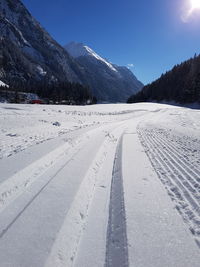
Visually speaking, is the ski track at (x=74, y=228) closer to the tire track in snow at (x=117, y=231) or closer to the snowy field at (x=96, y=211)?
the snowy field at (x=96, y=211)

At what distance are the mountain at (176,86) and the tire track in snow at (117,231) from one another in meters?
84.9

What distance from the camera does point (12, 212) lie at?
363cm

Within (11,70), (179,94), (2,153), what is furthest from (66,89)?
(11,70)

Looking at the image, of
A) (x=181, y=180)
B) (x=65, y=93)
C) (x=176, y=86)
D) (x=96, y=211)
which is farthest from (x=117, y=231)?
(x=176, y=86)

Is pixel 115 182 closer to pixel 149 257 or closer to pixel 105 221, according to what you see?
pixel 105 221

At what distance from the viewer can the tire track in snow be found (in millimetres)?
2809

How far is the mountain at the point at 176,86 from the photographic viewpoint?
280ft

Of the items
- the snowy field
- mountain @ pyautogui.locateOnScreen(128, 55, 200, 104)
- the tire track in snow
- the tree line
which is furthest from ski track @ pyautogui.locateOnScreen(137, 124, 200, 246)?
mountain @ pyautogui.locateOnScreen(128, 55, 200, 104)

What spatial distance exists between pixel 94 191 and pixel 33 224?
5.79ft

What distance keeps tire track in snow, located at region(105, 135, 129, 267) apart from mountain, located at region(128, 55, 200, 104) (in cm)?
8488

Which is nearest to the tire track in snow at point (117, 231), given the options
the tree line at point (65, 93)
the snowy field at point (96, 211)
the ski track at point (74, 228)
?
the snowy field at point (96, 211)

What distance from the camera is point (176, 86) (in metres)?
99.9

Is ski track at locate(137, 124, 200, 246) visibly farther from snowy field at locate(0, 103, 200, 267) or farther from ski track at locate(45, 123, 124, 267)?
ski track at locate(45, 123, 124, 267)

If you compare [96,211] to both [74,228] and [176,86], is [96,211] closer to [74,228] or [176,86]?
[74,228]
